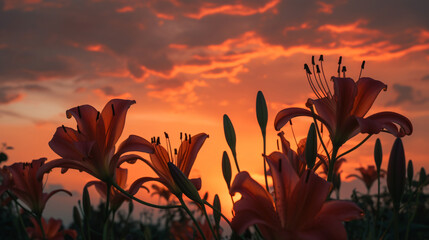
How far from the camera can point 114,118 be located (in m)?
1.91

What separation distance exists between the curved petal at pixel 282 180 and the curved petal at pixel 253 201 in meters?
0.05

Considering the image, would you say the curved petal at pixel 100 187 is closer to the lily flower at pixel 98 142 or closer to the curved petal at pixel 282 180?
the lily flower at pixel 98 142

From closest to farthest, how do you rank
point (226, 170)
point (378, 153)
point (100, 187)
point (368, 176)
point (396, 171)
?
point (396, 171) < point (226, 170) < point (378, 153) < point (100, 187) < point (368, 176)

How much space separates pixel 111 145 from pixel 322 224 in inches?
37.9

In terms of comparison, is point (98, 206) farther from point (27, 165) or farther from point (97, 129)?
point (97, 129)

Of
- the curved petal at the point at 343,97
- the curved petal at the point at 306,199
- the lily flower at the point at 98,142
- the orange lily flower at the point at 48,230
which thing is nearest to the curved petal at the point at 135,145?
the lily flower at the point at 98,142

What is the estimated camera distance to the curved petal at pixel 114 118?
1916 mm

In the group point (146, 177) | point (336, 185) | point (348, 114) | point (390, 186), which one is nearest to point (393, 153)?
point (390, 186)

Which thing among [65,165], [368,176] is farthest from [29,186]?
[368,176]

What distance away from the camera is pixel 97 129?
1.93 metres

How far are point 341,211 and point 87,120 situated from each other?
1.10 metres

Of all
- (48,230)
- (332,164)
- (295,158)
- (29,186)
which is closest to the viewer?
(332,164)

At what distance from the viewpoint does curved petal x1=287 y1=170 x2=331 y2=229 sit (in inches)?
55.3

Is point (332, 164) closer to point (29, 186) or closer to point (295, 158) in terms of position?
point (295, 158)
